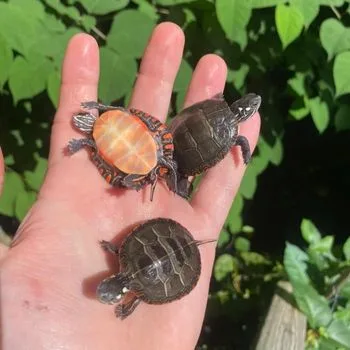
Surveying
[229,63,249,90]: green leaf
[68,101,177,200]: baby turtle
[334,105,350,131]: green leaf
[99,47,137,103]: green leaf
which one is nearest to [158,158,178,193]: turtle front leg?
[68,101,177,200]: baby turtle

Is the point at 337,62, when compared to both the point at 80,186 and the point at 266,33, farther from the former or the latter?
the point at 80,186

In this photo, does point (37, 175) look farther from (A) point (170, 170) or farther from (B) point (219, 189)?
(B) point (219, 189)

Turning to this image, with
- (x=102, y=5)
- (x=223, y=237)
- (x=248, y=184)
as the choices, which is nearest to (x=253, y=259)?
(x=223, y=237)

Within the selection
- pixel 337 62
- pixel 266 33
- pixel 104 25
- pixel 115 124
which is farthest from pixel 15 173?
pixel 337 62

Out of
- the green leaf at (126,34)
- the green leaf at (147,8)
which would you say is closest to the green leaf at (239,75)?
the green leaf at (147,8)

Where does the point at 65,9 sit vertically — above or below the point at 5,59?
above

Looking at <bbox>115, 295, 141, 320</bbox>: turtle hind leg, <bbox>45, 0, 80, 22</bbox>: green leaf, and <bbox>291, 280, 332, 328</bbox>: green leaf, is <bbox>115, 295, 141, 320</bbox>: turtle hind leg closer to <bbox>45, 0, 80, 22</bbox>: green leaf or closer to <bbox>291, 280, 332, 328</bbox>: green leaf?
A: <bbox>291, 280, 332, 328</bbox>: green leaf
